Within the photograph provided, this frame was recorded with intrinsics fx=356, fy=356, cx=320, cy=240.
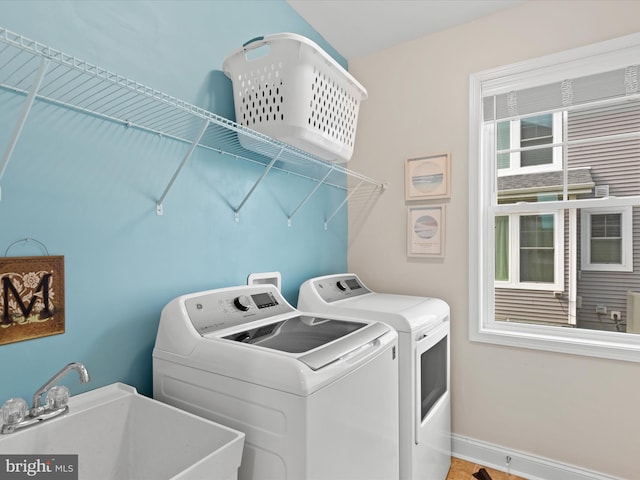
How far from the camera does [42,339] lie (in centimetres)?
106

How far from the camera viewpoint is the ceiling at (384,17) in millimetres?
2125

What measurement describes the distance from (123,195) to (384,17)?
1.92 meters

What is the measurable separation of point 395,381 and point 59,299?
49.8 inches

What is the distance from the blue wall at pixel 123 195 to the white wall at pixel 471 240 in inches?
41.5

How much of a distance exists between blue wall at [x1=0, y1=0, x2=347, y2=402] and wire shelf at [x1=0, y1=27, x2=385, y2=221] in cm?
4

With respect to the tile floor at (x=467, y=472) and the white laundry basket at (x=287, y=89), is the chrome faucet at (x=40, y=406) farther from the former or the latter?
the tile floor at (x=467, y=472)

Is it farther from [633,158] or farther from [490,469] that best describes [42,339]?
[633,158]

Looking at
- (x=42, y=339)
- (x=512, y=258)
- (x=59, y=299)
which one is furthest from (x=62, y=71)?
(x=512, y=258)

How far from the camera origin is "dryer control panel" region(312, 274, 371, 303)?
2059 mm

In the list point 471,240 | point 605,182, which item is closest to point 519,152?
point 605,182

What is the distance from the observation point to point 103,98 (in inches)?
45.4

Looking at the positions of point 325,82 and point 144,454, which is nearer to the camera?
point 144,454

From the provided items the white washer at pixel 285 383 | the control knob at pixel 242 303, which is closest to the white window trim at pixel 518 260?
the white washer at pixel 285 383
